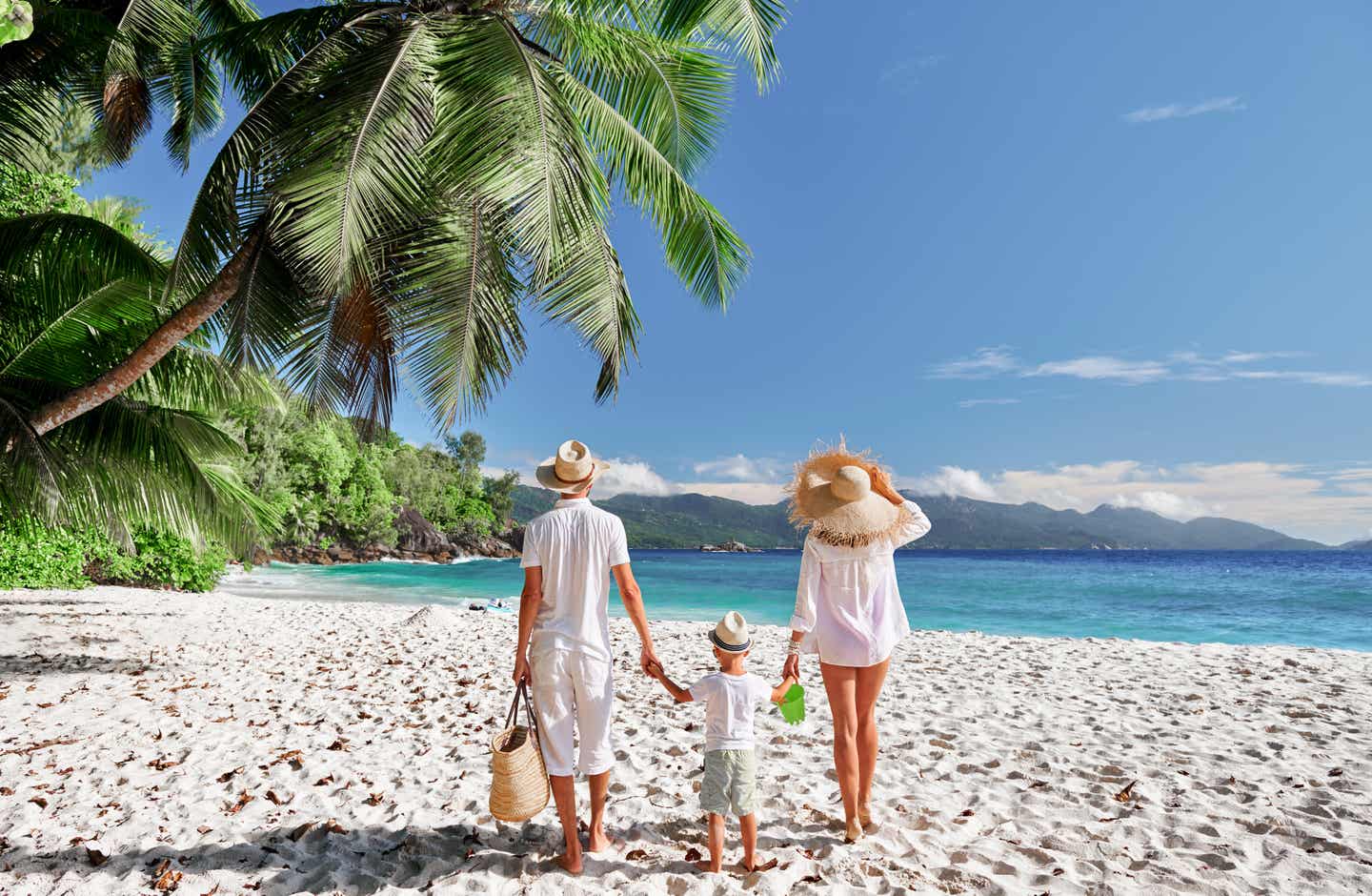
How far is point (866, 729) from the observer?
12.6 feet

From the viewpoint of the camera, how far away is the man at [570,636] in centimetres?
342

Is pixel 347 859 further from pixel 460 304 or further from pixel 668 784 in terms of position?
pixel 460 304

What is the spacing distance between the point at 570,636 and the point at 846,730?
147 cm

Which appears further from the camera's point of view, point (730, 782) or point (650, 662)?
point (650, 662)

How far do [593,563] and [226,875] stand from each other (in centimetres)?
224

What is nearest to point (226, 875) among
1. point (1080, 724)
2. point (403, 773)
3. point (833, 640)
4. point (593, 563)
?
point (403, 773)

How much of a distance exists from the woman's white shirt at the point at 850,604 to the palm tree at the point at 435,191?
3.06 metres

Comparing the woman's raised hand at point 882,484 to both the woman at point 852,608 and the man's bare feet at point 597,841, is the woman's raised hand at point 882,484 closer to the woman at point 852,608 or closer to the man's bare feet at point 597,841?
the woman at point 852,608

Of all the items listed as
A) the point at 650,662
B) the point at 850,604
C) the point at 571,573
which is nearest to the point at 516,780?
the point at 650,662

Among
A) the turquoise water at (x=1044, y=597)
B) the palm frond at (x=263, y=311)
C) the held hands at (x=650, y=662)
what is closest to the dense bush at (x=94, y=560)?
the palm frond at (x=263, y=311)

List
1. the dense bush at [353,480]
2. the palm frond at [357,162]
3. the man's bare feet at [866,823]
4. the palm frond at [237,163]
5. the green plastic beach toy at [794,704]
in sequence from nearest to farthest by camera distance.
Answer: the green plastic beach toy at [794,704] < the man's bare feet at [866,823] < the palm frond at [357,162] < the palm frond at [237,163] < the dense bush at [353,480]

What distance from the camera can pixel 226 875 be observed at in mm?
3467

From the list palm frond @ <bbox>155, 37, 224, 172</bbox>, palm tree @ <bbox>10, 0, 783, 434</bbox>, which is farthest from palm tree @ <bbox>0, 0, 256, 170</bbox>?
palm tree @ <bbox>10, 0, 783, 434</bbox>

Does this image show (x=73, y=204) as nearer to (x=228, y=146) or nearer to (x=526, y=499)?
(x=228, y=146)
